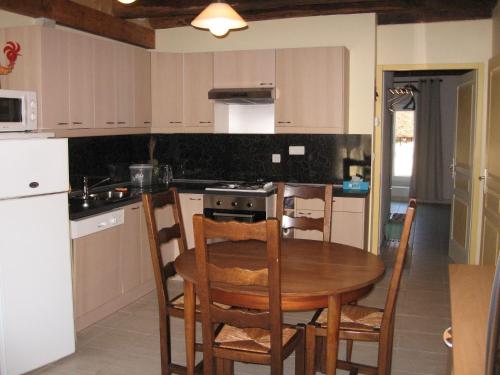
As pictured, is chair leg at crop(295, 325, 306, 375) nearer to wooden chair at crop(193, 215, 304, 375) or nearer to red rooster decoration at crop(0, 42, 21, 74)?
wooden chair at crop(193, 215, 304, 375)

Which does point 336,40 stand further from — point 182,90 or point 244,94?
point 182,90

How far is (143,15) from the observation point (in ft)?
16.3

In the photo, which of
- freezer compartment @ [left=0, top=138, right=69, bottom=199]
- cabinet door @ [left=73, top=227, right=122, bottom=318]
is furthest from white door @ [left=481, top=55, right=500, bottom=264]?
freezer compartment @ [left=0, top=138, right=69, bottom=199]

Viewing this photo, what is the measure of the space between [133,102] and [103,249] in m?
1.61

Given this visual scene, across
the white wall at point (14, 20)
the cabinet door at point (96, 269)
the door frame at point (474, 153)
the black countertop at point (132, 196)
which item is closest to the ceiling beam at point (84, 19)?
the white wall at point (14, 20)

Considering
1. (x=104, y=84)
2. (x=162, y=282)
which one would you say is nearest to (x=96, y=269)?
(x=162, y=282)

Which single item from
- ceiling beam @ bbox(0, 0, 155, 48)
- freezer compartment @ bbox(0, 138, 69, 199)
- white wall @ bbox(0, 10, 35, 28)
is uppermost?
ceiling beam @ bbox(0, 0, 155, 48)

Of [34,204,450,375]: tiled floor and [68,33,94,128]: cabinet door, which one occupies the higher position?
[68,33,94,128]: cabinet door

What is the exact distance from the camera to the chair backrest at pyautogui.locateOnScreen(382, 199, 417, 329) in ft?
8.27

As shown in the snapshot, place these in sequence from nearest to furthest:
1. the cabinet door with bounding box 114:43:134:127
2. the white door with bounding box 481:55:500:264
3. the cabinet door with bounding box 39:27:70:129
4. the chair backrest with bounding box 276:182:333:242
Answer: the chair backrest with bounding box 276:182:333:242 → the cabinet door with bounding box 39:27:70:129 → the white door with bounding box 481:55:500:264 → the cabinet door with bounding box 114:43:134:127

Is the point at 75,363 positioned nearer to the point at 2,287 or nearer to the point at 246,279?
the point at 2,287

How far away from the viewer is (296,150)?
546 centimetres

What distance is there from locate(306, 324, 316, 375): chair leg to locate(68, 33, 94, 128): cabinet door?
8.22 ft

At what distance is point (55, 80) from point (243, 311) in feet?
8.19
